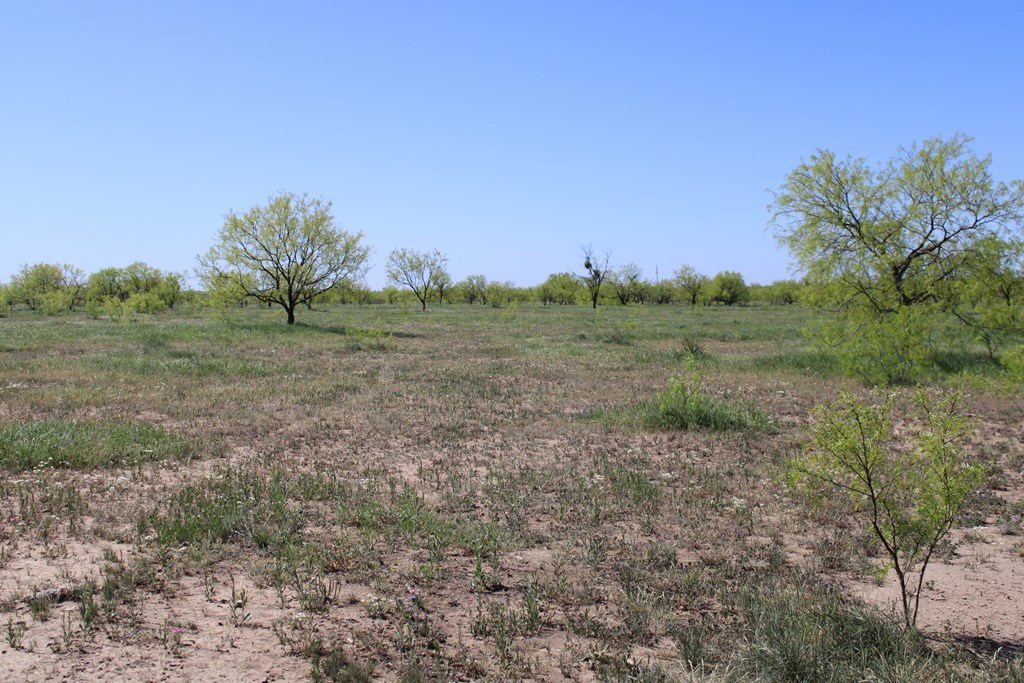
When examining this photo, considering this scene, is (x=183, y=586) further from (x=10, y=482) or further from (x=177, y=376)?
(x=177, y=376)

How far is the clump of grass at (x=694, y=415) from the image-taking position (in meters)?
11.0

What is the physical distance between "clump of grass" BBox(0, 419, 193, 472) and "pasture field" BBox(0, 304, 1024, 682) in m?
0.05

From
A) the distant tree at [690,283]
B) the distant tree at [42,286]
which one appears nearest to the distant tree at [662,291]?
the distant tree at [690,283]

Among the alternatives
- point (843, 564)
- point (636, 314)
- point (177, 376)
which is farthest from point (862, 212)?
point (636, 314)

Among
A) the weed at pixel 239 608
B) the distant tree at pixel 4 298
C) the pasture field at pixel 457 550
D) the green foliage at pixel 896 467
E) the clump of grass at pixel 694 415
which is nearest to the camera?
the pasture field at pixel 457 550

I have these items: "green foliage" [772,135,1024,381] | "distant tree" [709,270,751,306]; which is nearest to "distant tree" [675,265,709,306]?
"distant tree" [709,270,751,306]

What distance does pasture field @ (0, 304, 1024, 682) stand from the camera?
405 centimetres

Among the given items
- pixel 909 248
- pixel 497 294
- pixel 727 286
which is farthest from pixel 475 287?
pixel 909 248

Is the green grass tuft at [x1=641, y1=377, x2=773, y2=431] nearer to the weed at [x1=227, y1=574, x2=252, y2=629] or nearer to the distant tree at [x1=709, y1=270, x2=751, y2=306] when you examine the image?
the weed at [x1=227, y1=574, x2=252, y2=629]

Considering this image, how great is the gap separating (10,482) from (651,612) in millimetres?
7154

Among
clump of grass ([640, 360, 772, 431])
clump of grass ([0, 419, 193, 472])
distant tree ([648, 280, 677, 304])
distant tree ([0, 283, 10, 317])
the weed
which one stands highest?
distant tree ([648, 280, 677, 304])

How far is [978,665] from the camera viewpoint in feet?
13.0

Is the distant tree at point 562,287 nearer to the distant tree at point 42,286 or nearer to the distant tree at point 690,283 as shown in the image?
the distant tree at point 690,283

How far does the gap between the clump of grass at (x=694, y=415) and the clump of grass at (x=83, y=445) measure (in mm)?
7597
